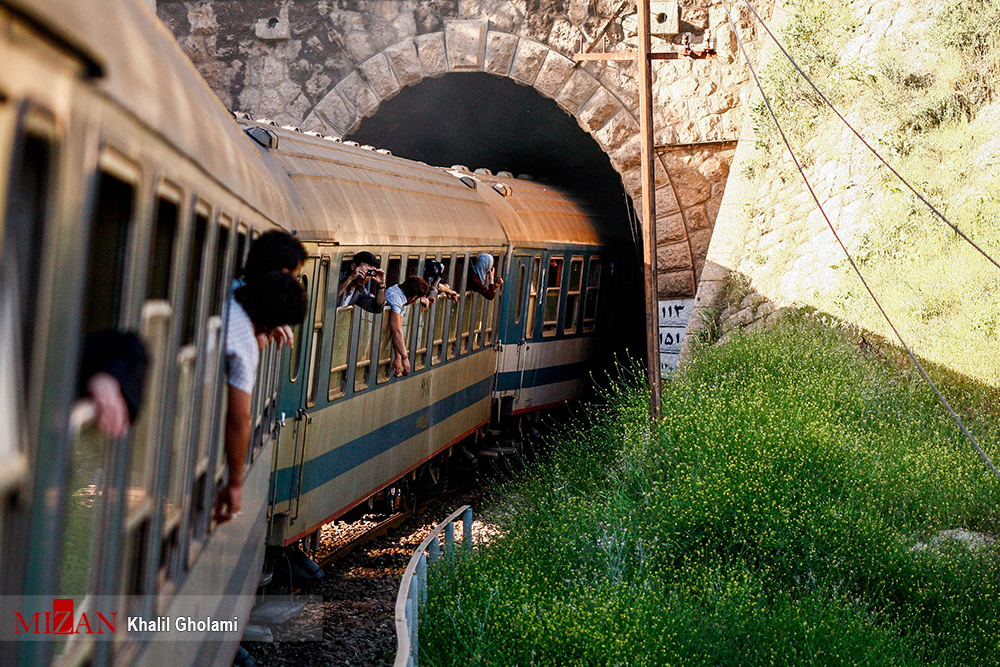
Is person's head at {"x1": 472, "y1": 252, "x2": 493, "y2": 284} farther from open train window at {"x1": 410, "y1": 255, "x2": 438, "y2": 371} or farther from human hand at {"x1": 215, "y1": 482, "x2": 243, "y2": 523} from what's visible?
human hand at {"x1": 215, "y1": 482, "x2": 243, "y2": 523}

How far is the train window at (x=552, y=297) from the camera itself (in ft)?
51.5

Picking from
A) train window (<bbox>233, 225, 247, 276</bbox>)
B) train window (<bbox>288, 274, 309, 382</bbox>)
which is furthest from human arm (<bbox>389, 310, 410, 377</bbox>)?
train window (<bbox>233, 225, 247, 276</bbox>)

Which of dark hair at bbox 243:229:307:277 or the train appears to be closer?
the train

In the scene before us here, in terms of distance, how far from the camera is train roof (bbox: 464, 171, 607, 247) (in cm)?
1399

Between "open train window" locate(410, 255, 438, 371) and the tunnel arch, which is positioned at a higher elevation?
the tunnel arch

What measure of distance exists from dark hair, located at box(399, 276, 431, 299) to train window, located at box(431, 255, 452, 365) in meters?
1.47

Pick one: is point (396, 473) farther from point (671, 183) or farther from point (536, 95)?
point (536, 95)

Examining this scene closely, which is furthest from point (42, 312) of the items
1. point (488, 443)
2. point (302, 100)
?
point (302, 100)

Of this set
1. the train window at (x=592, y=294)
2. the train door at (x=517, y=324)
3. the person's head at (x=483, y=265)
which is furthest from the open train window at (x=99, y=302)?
the train window at (x=592, y=294)

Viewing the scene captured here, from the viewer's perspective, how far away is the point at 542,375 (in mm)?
15914

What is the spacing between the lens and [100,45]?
1765 mm

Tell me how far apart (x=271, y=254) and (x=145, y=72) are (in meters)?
1.67

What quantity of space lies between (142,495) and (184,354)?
0.47 meters

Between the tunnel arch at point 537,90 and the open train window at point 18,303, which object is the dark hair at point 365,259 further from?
the tunnel arch at point 537,90
